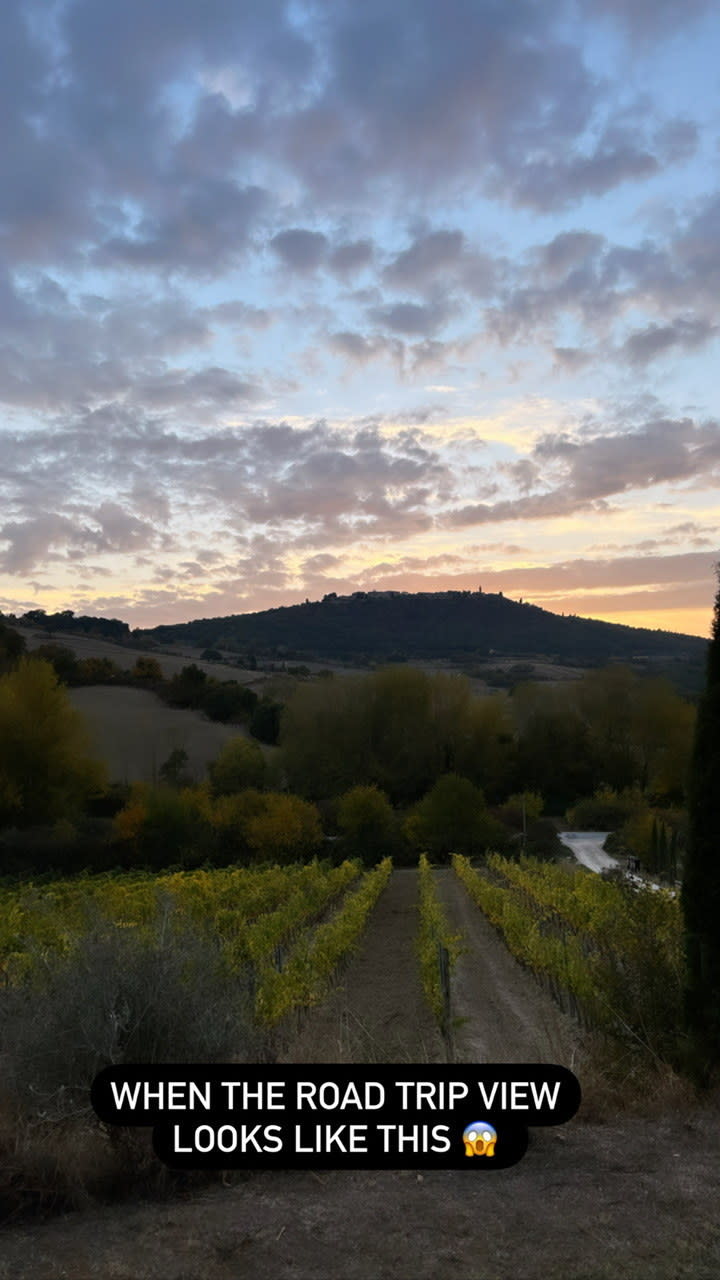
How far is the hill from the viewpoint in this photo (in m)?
125

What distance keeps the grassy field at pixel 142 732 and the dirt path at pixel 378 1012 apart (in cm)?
4061

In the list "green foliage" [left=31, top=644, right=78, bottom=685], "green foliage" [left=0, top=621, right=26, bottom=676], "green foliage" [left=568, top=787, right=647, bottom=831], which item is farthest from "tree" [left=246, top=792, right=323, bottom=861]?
"green foliage" [left=31, top=644, right=78, bottom=685]

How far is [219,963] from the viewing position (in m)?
6.33

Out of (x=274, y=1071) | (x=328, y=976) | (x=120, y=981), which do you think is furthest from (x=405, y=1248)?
(x=328, y=976)

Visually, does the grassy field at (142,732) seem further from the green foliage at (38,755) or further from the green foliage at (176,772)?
the green foliage at (38,755)

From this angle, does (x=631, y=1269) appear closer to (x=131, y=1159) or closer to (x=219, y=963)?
(x=131, y=1159)

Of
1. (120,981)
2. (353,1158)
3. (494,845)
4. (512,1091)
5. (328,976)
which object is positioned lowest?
(494,845)

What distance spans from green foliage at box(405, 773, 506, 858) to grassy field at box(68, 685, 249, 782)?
78.3ft

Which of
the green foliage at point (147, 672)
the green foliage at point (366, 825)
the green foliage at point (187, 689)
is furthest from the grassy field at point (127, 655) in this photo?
the green foliage at point (366, 825)

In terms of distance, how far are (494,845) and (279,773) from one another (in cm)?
1531

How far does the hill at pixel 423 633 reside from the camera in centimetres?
12538

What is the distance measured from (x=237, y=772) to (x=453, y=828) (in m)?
14.4

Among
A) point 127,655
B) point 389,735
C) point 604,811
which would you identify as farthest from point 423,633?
point 604,811

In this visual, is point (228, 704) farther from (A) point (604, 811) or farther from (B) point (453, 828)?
(B) point (453, 828)
